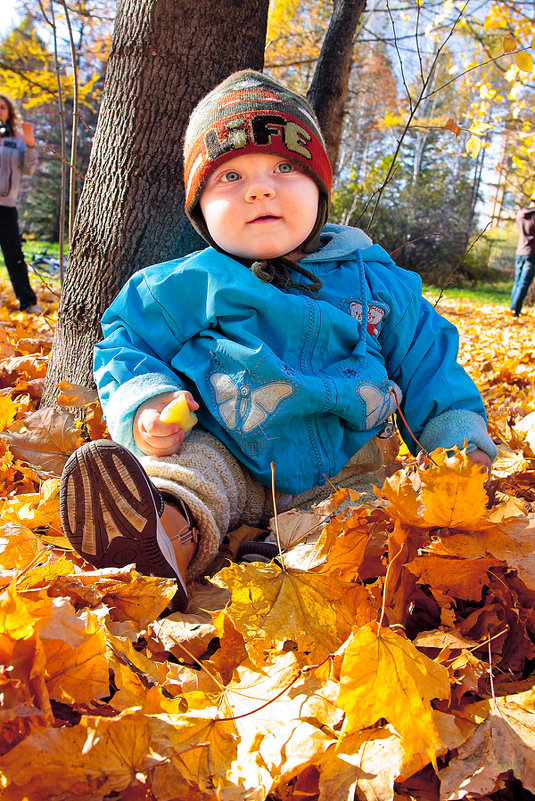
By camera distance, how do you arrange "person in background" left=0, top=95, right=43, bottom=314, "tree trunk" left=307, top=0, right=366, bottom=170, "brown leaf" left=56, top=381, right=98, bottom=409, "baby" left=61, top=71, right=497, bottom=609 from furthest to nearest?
1. "person in background" left=0, top=95, right=43, bottom=314
2. "tree trunk" left=307, top=0, right=366, bottom=170
3. "brown leaf" left=56, top=381, right=98, bottom=409
4. "baby" left=61, top=71, right=497, bottom=609

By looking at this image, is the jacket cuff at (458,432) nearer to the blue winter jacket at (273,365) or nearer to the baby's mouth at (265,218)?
the blue winter jacket at (273,365)

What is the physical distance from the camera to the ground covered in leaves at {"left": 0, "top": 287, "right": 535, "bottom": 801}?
78cm

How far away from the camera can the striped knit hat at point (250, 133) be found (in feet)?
5.61

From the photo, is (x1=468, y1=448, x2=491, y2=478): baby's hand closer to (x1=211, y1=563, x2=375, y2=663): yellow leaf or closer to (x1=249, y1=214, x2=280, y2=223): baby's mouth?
(x1=211, y1=563, x2=375, y2=663): yellow leaf

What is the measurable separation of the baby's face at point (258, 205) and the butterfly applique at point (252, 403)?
0.42 metres

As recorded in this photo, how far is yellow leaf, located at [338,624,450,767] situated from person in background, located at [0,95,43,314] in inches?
183

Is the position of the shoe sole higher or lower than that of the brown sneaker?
higher

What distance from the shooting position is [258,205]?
1.71 m

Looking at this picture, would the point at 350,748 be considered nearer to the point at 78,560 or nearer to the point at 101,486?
the point at 101,486

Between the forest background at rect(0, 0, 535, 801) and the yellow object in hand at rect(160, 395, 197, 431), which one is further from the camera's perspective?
the yellow object in hand at rect(160, 395, 197, 431)

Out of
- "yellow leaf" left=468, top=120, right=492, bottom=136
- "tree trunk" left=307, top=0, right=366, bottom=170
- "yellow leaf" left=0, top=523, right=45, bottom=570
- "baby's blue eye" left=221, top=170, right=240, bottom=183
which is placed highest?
"tree trunk" left=307, top=0, right=366, bottom=170

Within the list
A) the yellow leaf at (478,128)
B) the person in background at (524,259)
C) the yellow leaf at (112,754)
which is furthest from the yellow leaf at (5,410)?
the person in background at (524,259)

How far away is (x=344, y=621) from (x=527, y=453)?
1226mm

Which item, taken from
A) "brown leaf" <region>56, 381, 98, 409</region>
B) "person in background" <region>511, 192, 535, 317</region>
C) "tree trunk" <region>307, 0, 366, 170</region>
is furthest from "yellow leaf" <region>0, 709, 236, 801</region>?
"person in background" <region>511, 192, 535, 317</region>
